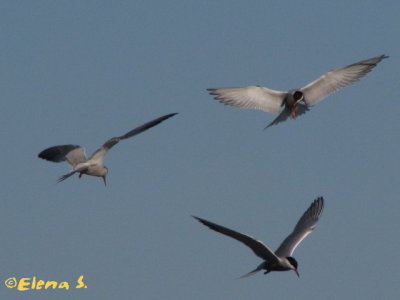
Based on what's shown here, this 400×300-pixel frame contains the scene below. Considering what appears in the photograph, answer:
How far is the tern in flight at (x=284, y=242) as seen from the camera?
20448mm

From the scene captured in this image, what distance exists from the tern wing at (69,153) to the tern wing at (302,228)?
5555mm

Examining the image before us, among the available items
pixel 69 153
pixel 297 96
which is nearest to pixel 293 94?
pixel 297 96

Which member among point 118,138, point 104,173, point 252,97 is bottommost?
point 104,173

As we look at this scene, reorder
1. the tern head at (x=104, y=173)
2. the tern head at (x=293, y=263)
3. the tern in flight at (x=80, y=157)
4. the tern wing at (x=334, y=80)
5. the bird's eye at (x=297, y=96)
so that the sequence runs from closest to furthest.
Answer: the tern head at (x=293, y=263) < the tern in flight at (x=80, y=157) < the bird's eye at (x=297, y=96) < the tern head at (x=104, y=173) < the tern wing at (x=334, y=80)

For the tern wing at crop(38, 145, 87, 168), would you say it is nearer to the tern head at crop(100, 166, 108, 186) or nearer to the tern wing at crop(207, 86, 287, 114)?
the tern head at crop(100, 166, 108, 186)

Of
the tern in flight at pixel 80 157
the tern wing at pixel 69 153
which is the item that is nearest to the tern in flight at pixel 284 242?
the tern in flight at pixel 80 157

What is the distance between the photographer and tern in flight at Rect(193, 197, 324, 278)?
20.4 meters

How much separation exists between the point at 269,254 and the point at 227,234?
2.26 metres

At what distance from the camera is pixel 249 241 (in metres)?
21.1

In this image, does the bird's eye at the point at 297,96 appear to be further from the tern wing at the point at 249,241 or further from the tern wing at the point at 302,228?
the tern wing at the point at 249,241

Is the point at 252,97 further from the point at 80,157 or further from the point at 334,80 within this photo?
the point at 80,157

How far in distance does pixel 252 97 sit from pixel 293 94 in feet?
4.22

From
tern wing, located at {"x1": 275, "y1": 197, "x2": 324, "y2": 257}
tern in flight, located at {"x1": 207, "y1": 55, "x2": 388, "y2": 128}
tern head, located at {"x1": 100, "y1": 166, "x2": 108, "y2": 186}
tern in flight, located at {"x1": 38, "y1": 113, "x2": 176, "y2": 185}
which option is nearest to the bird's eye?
tern in flight, located at {"x1": 207, "y1": 55, "x2": 388, "y2": 128}

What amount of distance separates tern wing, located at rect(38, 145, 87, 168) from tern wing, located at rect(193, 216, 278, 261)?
6168mm
